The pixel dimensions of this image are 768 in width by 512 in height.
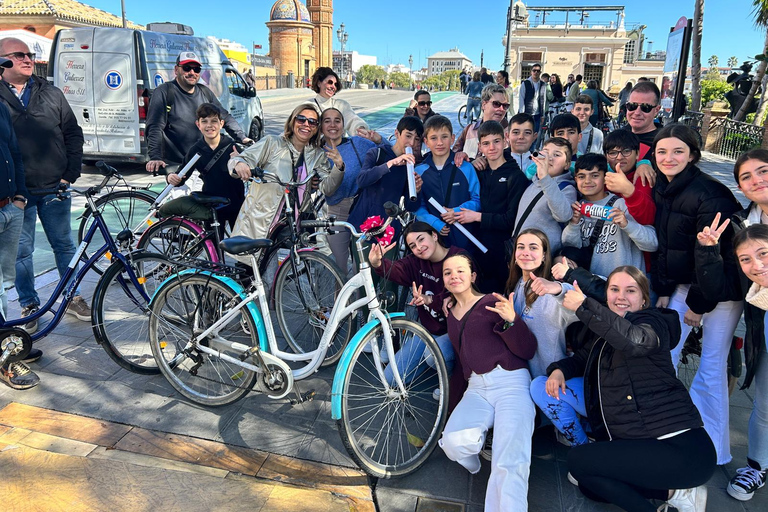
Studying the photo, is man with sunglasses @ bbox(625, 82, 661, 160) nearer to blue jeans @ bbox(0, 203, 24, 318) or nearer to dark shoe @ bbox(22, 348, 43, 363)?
blue jeans @ bbox(0, 203, 24, 318)

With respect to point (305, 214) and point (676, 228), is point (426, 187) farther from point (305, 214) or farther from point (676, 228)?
point (676, 228)

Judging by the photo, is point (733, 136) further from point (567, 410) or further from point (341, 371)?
point (341, 371)

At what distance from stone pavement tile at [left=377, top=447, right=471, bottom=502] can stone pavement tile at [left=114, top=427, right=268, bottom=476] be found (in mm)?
743

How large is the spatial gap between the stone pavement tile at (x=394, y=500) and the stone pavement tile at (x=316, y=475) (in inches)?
2.4

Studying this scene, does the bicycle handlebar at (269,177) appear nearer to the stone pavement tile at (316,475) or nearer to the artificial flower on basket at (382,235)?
the artificial flower on basket at (382,235)

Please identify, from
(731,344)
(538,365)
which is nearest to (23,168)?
(538,365)

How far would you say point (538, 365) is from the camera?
10.5 ft

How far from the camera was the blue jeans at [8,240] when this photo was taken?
148 inches

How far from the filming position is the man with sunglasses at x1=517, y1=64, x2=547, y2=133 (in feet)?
37.9

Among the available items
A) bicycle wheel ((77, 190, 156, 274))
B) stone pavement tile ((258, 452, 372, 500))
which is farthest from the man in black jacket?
stone pavement tile ((258, 452, 372, 500))

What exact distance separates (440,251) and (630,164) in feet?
4.71

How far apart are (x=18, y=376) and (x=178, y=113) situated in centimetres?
305

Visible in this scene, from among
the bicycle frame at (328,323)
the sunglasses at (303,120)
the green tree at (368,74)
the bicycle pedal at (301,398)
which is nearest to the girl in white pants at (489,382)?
the bicycle frame at (328,323)

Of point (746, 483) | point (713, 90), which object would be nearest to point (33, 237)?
point (746, 483)
